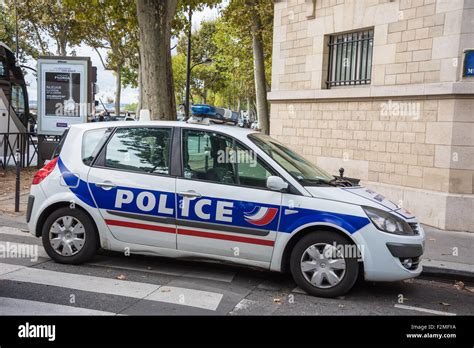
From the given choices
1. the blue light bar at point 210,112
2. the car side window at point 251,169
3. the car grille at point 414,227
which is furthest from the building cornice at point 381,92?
the car side window at point 251,169

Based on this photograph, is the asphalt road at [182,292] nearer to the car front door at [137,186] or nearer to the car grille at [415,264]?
the car grille at [415,264]

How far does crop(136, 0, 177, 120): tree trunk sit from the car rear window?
4.78 meters

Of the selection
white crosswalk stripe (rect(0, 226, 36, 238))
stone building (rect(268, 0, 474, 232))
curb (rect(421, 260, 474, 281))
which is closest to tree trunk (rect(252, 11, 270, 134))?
stone building (rect(268, 0, 474, 232))

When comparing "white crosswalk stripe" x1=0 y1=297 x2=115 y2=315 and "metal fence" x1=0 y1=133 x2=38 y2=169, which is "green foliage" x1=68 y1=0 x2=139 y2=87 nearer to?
"metal fence" x1=0 y1=133 x2=38 y2=169

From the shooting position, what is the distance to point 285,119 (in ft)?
40.5

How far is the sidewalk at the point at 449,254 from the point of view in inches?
242

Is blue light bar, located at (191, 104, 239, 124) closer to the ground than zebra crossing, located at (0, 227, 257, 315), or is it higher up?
higher up

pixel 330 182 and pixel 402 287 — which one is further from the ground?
pixel 330 182

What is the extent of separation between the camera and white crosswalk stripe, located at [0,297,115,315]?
168 inches

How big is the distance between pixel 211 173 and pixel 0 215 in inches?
202

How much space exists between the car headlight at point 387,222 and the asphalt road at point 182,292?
0.75 m

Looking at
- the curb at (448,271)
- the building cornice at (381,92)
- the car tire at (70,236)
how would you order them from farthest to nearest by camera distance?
the building cornice at (381,92), the curb at (448,271), the car tire at (70,236)
